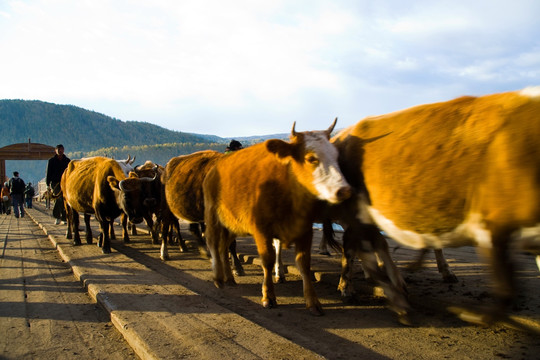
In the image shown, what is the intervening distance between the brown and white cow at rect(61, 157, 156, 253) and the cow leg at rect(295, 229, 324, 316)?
14.0ft

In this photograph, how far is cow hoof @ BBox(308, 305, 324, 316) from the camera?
4.23 m

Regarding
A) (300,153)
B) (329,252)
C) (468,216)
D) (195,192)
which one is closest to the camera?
(468,216)

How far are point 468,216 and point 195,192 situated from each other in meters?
4.21

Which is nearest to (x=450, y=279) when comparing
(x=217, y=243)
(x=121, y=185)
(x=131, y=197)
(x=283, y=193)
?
(x=283, y=193)

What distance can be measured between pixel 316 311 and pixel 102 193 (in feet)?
18.3

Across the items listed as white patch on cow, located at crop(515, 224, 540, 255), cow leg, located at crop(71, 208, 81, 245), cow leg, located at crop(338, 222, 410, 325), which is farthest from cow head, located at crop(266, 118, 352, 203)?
cow leg, located at crop(71, 208, 81, 245)

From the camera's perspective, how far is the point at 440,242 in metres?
3.21

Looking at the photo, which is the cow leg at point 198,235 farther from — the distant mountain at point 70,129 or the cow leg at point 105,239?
the distant mountain at point 70,129

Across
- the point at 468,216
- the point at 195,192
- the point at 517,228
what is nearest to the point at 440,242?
the point at 468,216

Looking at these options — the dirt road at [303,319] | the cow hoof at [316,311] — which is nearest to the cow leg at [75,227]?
the dirt road at [303,319]

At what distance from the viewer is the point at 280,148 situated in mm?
4348

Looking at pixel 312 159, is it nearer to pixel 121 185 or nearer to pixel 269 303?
pixel 269 303

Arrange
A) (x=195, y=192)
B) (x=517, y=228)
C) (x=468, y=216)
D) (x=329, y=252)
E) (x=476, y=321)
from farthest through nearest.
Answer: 1. (x=329, y=252)
2. (x=195, y=192)
3. (x=476, y=321)
4. (x=468, y=216)
5. (x=517, y=228)

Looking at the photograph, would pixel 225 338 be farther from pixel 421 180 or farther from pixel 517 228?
pixel 517 228
